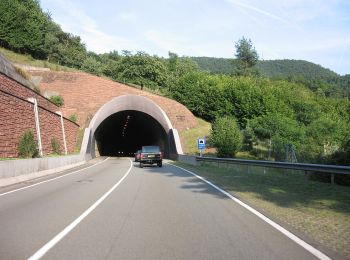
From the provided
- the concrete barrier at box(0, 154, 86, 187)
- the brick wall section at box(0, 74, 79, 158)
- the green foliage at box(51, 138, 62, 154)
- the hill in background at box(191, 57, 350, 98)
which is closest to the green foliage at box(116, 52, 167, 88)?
the brick wall section at box(0, 74, 79, 158)

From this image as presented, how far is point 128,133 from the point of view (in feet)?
317

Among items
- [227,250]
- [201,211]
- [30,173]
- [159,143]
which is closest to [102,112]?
[159,143]

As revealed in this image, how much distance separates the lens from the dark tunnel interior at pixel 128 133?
69631 mm

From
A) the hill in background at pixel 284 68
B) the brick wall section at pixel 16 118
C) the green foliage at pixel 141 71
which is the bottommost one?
the brick wall section at pixel 16 118

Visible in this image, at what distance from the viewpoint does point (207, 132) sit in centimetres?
6606

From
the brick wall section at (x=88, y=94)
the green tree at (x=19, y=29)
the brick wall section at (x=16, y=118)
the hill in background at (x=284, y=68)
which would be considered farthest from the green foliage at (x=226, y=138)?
the hill in background at (x=284, y=68)

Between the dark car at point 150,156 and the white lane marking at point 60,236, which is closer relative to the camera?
the white lane marking at point 60,236

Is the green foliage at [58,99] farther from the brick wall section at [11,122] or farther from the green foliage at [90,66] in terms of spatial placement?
the green foliage at [90,66]

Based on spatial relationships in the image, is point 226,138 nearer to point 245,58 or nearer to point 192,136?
point 192,136

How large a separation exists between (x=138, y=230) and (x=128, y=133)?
88.5 metres

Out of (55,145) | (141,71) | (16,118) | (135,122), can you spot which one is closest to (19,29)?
(141,71)

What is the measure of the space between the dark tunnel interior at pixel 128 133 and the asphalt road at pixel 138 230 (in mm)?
50987

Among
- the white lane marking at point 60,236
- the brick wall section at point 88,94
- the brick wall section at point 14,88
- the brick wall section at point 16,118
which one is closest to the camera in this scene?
the white lane marking at point 60,236

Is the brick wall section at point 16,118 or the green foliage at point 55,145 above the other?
the brick wall section at point 16,118
